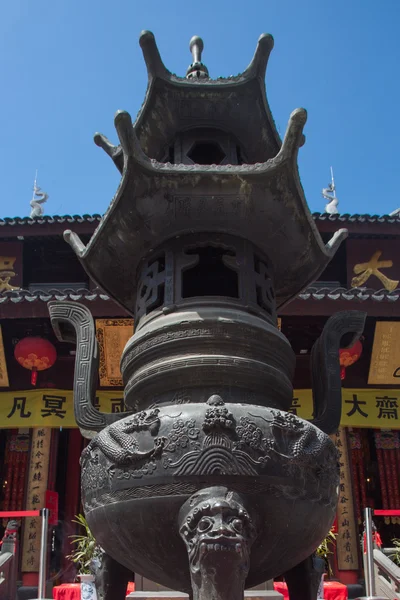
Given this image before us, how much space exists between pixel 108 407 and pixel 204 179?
22.9 ft

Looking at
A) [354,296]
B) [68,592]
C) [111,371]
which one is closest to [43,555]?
[68,592]

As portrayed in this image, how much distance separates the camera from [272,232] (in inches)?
136

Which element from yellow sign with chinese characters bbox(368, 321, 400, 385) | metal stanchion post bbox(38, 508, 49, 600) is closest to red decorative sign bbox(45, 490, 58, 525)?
metal stanchion post bbox(38, 508, 49, 600)

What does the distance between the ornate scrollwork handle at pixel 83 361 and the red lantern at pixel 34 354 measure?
5.80m

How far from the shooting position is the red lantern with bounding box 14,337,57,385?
30.0 feet

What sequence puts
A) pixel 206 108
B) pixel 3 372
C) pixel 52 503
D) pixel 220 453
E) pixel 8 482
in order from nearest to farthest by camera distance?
pixel 220 453 → pixel 206 108 → pixel 52 503 → pixel 3 372 → pixel 8 482

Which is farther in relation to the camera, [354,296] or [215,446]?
[354,296]

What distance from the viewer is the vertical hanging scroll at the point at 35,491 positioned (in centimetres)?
873

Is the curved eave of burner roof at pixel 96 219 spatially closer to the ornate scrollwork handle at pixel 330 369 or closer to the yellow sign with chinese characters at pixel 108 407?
the yellow sign with chinese characters at pixel 108 407

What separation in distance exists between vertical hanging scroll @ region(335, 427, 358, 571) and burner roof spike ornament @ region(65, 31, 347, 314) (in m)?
6.28

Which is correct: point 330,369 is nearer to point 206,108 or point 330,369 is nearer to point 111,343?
point 206,108

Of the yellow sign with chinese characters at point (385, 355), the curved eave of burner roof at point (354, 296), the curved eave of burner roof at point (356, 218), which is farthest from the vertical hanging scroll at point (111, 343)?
the curved eave of burner roof at point (356, 218)

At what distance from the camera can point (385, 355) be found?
956 cm

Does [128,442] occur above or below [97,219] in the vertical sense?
below
